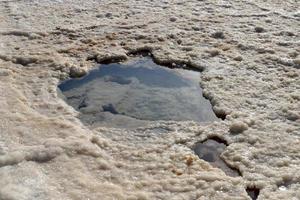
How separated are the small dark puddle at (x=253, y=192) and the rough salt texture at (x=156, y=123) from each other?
0.04 m

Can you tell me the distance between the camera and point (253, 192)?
3.26 m

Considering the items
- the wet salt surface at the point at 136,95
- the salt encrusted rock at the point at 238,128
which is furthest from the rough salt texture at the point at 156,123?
the wet salt surface at the point at 136,95

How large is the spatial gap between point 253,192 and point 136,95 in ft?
5.07

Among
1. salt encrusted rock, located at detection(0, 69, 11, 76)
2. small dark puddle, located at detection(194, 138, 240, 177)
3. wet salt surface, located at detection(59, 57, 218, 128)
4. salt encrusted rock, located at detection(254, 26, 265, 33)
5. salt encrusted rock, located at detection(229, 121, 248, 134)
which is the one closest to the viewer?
small dark puddle, located at detection(194, 138, 240, 177)

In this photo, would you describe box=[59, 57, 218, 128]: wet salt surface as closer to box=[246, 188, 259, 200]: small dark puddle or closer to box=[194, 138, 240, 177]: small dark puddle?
box=[194, 138, 240, 177]: small dark puddle

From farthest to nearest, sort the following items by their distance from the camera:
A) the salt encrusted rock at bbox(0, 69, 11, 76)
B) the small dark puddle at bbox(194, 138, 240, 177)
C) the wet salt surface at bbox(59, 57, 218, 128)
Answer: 1. the salt encrusted rock at bbox(0, 69, 11, 76)
2. the wet salt surface at bbox(59, 57, 218, 128)
3. the small dark puddle at bbox(194, 138, 240, 177)

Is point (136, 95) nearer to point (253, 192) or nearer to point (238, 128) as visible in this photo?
point (238, 128)

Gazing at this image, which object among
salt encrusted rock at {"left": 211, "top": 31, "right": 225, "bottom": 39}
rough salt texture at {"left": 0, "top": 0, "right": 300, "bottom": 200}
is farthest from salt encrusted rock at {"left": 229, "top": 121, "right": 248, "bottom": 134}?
salt encrusted rock at {"left": 211, "top": 31, "right": 225, "bottom": 39}

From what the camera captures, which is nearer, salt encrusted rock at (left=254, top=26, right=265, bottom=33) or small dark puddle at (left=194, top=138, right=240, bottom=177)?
small dark puddle at (left=194, top=138, right=240, bottom=177)

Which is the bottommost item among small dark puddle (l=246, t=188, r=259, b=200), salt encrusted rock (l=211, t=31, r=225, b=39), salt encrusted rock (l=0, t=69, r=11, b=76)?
small dark puddle (l=246, t=188, r=259, b=200)

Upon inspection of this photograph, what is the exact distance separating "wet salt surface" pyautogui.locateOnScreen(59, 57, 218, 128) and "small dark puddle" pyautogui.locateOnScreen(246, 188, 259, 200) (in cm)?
91

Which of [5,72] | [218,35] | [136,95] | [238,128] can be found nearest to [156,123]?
[136,95]

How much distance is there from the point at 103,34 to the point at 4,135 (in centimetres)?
210

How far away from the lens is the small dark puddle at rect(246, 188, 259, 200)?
3.22 m
